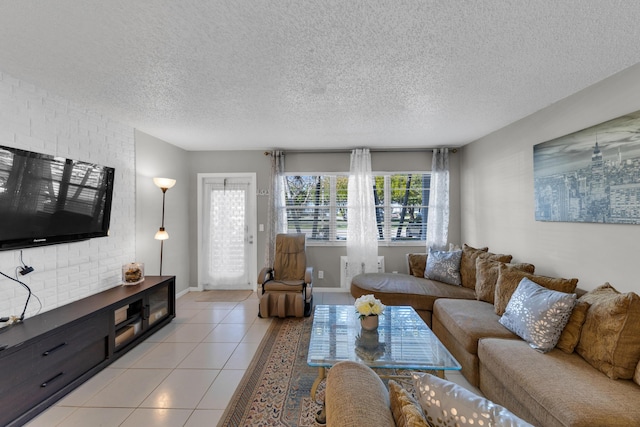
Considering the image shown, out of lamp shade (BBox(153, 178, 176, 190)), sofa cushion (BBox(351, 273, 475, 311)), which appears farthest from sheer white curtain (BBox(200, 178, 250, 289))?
Result: sofa cushion (BBox(351, 273, 475, 311))

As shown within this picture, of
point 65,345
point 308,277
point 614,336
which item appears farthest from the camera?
point 308,277

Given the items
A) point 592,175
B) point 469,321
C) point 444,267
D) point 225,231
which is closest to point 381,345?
point 469,321

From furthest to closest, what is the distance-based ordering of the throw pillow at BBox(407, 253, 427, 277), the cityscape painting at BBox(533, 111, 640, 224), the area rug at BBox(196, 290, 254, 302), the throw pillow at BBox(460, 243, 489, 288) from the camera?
the area rug at BBox(196, 290, 254, 302) < the throw pillow at BBox(407, 253, 427, 277) < the throw pillow at BBox(460, 243, 489, 288) < the cityscape painting at BBox(533, 111, 640, 224)

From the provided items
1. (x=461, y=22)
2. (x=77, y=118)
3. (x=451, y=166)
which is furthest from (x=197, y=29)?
(x=451, y=166)

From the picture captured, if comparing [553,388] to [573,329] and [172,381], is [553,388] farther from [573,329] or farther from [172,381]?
[172,381]

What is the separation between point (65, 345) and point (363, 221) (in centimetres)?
373

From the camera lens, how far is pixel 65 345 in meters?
2.10

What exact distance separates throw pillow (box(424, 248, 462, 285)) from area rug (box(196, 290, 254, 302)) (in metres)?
2.88

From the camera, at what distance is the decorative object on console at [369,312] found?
225 centimetres

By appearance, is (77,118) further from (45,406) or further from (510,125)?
(510,125)

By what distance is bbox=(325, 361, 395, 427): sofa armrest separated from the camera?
2.70 ft

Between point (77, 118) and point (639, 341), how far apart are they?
4.75 meters

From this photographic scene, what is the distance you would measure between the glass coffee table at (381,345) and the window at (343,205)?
2.12m

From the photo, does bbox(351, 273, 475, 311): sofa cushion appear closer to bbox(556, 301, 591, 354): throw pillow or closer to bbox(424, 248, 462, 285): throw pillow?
bbox(424, 248, 462, 285): throw pillow
